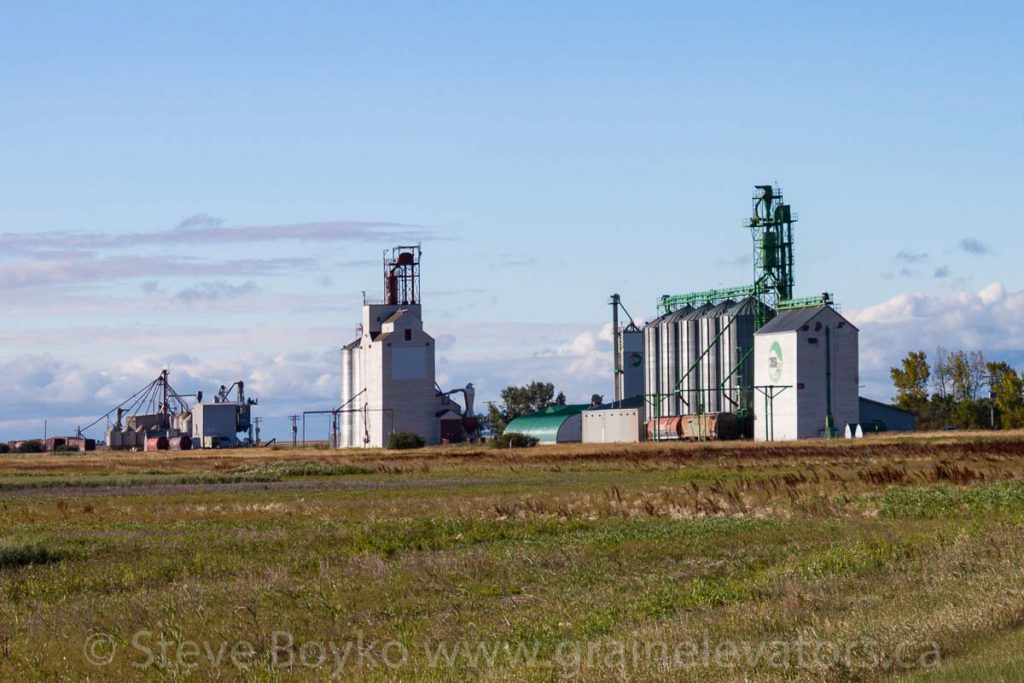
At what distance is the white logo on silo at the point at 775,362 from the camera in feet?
357

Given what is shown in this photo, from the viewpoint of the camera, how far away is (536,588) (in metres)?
21.8

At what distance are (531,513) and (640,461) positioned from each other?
138 ft

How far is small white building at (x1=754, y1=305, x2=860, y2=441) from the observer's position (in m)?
107

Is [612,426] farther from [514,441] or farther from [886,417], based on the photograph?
[886,417]

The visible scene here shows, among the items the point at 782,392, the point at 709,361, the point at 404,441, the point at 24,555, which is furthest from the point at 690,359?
the point at 24,555

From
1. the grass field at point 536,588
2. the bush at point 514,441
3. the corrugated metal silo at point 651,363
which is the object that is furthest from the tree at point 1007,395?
the grass field at point 536,588

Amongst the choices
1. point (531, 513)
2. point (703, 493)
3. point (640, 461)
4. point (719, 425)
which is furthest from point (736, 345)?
point (531, 513)

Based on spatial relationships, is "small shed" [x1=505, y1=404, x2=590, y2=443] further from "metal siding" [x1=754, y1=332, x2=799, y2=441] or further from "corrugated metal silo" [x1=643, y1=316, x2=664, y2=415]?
"metal siding" [x1=754, y1=332, x2=799, y2=441]

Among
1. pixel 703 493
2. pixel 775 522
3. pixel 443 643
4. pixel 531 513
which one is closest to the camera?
pixel 443 643

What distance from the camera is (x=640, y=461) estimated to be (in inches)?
3071

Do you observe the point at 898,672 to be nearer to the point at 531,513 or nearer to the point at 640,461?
the point at 531,513

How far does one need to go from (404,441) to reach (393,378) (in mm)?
8687

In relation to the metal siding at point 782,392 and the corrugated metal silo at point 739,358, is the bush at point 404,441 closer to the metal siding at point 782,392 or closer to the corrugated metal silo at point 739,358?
the corrugated metal silo at point 739,358

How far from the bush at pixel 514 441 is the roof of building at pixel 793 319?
25.9m
